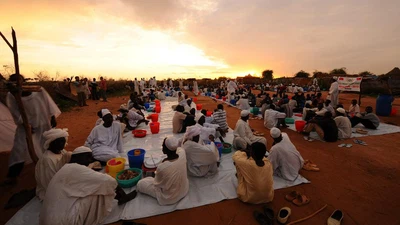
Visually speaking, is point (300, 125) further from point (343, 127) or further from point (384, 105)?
point (384, 105)

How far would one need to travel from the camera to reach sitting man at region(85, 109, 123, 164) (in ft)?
13.3

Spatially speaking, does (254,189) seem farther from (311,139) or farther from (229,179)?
(311,139)

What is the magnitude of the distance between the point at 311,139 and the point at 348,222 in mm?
3658

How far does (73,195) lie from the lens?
2.14 metres

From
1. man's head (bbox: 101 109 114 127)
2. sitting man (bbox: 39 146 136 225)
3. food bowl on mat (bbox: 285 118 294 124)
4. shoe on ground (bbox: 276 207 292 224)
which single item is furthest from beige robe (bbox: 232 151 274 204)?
food bowl on mat (bbox: 285 118 294 124)

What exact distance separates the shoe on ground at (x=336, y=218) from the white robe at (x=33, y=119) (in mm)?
5126

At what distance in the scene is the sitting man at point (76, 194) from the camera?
82.2 inches

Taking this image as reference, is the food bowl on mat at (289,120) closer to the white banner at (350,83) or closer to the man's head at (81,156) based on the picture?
the white banner at (350,83)

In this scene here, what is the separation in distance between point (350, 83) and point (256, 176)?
11.8 meters

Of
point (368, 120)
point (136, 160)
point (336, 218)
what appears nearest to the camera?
point (336, 218)

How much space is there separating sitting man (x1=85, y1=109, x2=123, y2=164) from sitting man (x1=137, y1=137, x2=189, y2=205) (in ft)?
4.77

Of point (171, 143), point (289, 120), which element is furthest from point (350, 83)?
point (171, 143)

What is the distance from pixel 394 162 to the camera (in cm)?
432

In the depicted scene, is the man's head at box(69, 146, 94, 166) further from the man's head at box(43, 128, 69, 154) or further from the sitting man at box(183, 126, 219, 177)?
the sitting man at box(183, 126, 219, 177)
